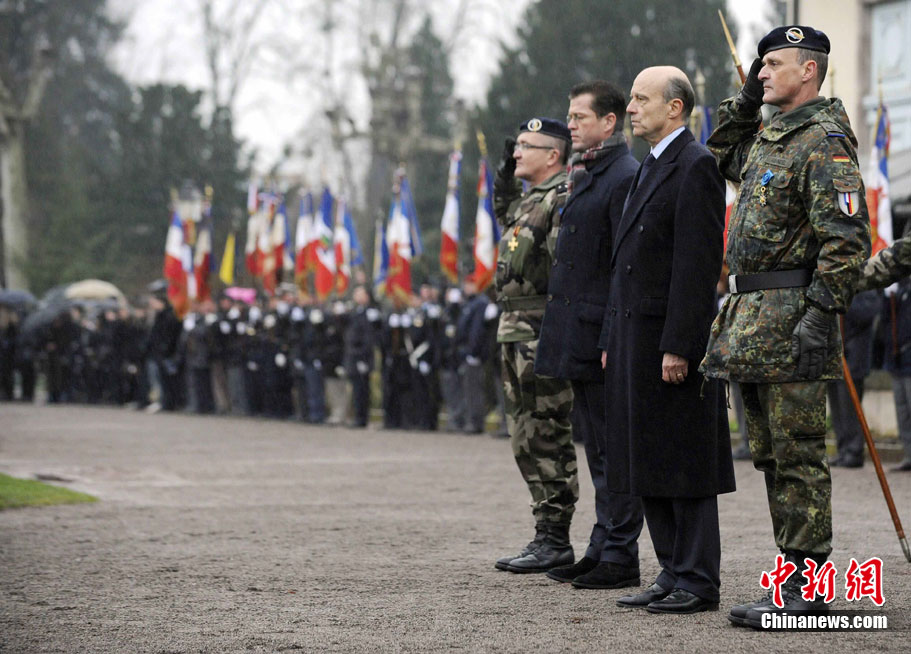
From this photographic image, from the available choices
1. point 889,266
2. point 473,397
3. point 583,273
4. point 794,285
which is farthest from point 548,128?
point 473,397

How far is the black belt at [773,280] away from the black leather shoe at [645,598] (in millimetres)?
1297

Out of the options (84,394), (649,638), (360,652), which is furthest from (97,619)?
(84,394)

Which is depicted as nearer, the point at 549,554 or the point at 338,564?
the point at 549,554

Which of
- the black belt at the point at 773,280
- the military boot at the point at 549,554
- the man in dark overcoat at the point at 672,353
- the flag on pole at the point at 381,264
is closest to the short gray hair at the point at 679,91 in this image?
the man in dark overcoat at the point at 672,353

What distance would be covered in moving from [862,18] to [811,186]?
643 inches

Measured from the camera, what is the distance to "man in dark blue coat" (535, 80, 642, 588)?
6.59 m

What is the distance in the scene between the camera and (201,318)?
2566 centimetres

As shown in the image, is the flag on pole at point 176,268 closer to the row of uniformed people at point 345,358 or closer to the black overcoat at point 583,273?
the row of uniformed people at point 345,358

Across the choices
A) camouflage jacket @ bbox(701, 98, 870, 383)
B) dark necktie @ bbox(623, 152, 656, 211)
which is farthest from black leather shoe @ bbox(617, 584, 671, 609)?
dark necktie @ bbox(623, 152, 656, 211)

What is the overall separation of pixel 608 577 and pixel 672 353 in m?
1.26

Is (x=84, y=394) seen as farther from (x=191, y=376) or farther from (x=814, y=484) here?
(x=814, y=484)

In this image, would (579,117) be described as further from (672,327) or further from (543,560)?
(543,560)

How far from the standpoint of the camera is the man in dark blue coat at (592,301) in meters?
6.59

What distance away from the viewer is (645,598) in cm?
594
